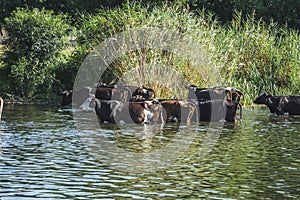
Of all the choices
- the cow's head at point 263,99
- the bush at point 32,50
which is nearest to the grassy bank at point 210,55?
the bush at point 32,50

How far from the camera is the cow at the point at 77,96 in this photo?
1248 inches

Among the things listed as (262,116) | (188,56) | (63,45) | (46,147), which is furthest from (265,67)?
(46,147)

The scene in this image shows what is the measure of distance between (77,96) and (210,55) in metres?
6.16

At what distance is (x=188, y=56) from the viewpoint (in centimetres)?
3241

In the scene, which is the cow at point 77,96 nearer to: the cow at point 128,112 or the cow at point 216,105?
the cow at point 216,105

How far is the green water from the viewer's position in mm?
13359

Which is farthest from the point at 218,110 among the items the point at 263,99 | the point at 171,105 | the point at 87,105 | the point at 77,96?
the point at 77,96

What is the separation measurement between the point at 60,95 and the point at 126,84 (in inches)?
252

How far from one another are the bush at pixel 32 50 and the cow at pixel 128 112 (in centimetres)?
1151

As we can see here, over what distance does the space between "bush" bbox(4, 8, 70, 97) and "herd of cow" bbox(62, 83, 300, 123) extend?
20.0 ft

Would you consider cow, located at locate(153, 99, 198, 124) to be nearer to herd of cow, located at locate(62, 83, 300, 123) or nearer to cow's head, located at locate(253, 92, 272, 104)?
herd of cow, located at locate(62, 83, 300, 123)

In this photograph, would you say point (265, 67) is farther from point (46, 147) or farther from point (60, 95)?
point (46, 147)

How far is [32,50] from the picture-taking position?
3709 centimetres

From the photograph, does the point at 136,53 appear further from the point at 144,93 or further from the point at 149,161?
the point at 149,161
